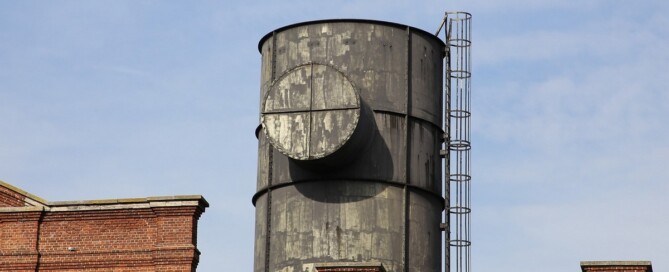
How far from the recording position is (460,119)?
38.8 meters

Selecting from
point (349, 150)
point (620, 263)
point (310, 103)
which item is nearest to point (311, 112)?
point (310, 103)

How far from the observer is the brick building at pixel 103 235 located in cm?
3106

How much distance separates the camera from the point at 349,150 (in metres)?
34.5

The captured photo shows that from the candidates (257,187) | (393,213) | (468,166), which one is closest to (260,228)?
(257,187)

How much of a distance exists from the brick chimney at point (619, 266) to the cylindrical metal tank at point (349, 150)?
7.00m

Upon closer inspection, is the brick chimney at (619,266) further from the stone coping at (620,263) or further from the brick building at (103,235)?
the brick building at (103,235)

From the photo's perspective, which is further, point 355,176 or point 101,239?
point 355,176

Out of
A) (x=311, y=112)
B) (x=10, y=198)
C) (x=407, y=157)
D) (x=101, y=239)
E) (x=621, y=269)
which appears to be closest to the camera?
(x=621, y=269)

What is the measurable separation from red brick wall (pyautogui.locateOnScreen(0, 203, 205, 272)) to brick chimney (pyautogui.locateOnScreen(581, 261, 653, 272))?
342 inches

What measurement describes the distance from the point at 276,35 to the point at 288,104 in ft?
11.0

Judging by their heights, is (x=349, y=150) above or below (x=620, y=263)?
above

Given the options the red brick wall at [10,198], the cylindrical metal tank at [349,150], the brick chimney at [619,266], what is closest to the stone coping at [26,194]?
the red brick wall at [10,198]

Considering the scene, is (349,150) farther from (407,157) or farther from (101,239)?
(101,239)

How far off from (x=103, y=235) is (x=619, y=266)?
11462mm
